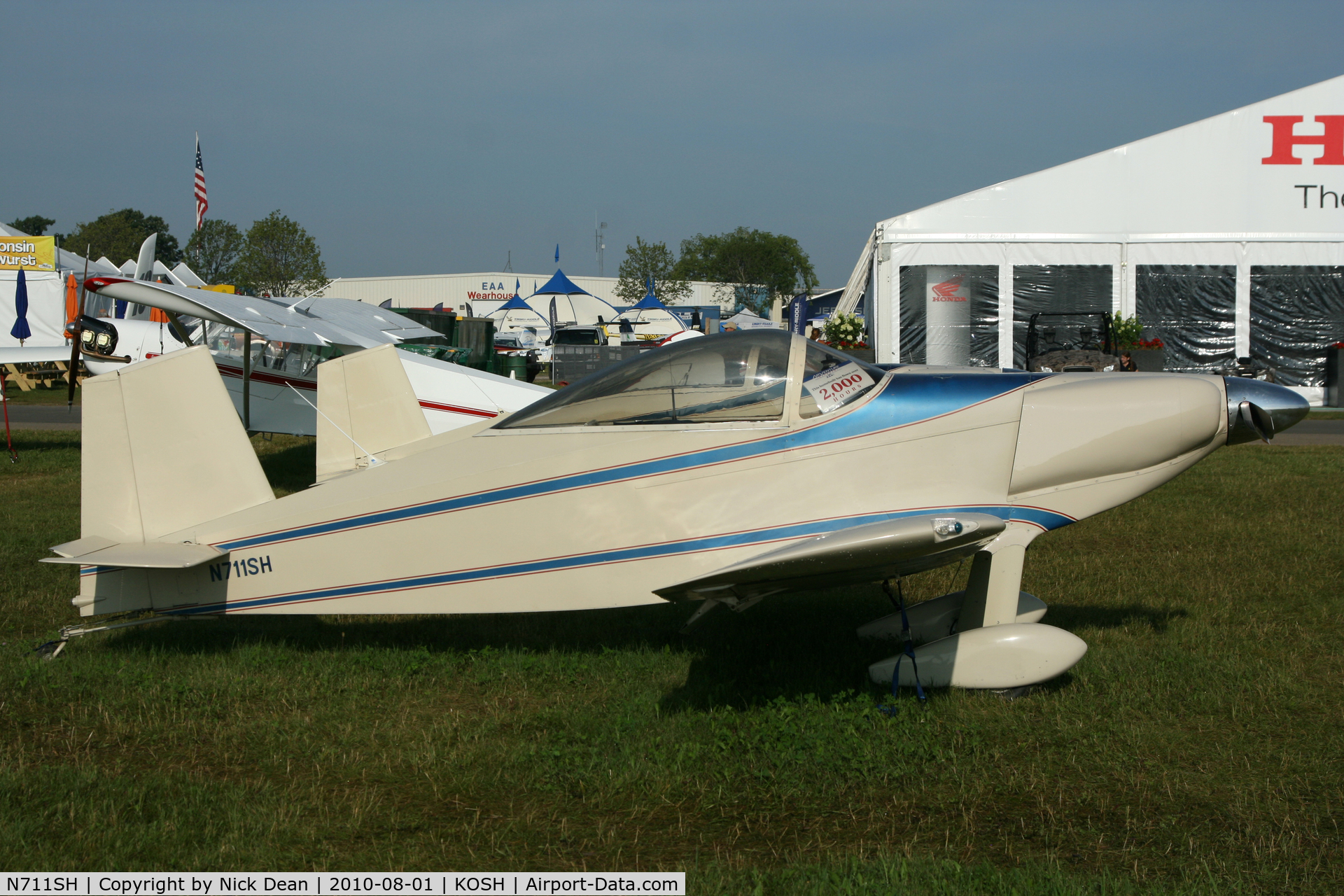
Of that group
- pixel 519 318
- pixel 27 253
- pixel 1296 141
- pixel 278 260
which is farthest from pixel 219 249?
pixel 1296 141

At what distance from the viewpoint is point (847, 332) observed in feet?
65.7

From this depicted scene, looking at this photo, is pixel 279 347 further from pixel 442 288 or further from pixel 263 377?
pixel 442 288

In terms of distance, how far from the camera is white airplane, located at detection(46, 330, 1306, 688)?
4285 mm

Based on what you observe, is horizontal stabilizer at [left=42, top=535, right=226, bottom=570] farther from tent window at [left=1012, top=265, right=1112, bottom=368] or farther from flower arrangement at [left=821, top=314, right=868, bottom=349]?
tent window at [left=1012, top=265, right=1112, bottom=368]

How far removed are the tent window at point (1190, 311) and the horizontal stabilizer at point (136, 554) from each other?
61.4ft

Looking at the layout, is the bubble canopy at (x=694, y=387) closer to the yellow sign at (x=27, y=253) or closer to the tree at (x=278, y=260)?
the yellow sign at (x=27, y=253)

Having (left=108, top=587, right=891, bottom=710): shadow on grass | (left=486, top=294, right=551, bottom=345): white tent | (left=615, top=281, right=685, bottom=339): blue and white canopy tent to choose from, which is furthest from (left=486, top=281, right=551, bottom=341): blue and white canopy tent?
(left=108, top=587, right=891, bottom=710): shadow on grass

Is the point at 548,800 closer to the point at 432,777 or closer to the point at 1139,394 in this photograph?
the point at 432,777

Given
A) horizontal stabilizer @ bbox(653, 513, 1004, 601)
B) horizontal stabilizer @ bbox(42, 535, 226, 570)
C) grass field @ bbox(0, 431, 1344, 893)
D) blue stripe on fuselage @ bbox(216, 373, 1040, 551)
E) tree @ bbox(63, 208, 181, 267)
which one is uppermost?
tree @ bbox(63, 208, 181, 267)

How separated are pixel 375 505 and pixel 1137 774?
3503 mm

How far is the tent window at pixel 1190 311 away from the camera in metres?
18.6

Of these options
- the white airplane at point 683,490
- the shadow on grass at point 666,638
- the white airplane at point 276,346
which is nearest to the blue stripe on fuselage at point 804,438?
the white airplane at point 683,490

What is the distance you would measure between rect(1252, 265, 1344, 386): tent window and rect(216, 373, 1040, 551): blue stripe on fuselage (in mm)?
17606

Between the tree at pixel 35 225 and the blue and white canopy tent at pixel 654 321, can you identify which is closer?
the blue and white canopy tent at pixel 654 321
